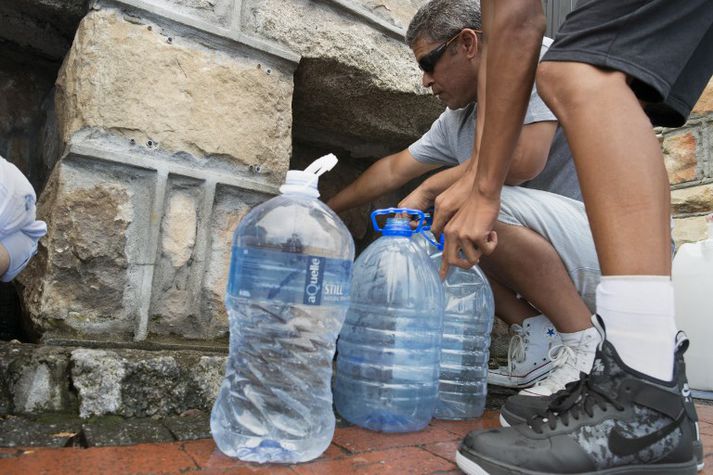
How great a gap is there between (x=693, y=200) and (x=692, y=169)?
16 centimetres

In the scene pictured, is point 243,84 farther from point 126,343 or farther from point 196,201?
point 126,343

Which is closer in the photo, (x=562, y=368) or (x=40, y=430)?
(x=40, y=430)

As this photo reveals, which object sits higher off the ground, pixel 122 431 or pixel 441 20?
pixel 441 20

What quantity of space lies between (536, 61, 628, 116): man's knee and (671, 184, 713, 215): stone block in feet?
6.43

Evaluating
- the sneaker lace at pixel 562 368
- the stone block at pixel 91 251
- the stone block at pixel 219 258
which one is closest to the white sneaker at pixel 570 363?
the sneaker lace at pixel 562 368

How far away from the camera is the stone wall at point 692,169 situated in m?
2.66

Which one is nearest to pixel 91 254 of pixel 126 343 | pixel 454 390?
pixel 126 343

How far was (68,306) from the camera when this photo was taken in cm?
145

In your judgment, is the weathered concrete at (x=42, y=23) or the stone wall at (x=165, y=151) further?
the weathered concrete at (x=42, y=23)

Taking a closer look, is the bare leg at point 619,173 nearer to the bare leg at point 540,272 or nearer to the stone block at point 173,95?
the bare leg at point 540,272

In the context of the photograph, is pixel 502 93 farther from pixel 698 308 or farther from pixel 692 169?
pixel 692 169

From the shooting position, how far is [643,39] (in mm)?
1044

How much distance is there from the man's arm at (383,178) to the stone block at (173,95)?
0.48 meters

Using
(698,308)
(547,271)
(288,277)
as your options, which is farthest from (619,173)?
(698,308)
